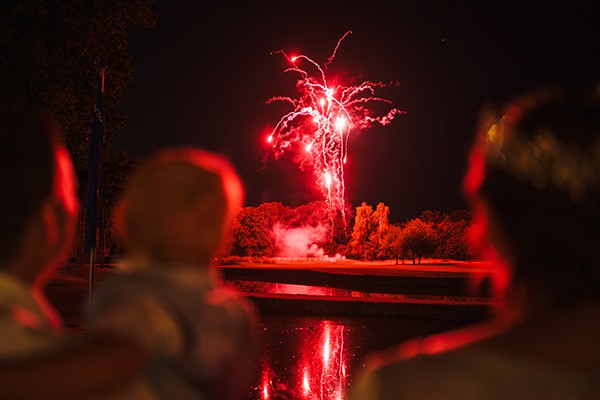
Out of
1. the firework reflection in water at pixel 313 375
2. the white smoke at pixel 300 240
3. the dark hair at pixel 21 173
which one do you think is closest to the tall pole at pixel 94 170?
the firework reflection in water at pixel 313 375

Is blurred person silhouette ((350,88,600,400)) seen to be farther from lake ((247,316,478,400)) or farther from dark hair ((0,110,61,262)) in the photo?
lake ((247,316,478,400))

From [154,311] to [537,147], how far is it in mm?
777

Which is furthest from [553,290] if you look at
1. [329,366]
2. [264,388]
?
[329,366]

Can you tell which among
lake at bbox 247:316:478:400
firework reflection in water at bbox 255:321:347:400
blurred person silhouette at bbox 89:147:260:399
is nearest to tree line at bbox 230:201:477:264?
lake at bbox 247:316:478:400

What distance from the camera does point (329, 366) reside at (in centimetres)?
941

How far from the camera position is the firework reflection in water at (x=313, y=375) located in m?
7.65

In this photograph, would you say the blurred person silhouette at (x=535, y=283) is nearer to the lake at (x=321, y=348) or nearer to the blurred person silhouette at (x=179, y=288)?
the blurred person silhouette at (x=179, y=288)

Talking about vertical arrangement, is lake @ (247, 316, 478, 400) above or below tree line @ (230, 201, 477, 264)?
below

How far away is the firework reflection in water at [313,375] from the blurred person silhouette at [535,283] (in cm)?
673

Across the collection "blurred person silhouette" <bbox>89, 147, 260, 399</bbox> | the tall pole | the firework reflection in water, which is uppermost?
the tall pole

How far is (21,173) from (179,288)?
0.39 meters

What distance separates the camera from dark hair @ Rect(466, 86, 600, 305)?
0.99 metres

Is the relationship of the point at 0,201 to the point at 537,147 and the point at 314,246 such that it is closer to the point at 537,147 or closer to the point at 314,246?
the point at 537,147

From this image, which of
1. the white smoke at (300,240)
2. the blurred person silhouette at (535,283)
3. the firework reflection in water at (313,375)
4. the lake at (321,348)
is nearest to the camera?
the blurred person silhouette at (535,283)
